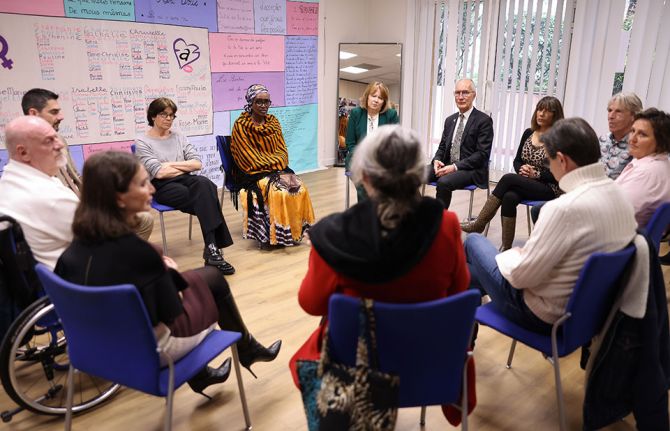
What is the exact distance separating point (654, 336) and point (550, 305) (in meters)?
0.35

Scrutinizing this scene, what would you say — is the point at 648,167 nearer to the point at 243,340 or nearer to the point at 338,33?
the point at 243,340

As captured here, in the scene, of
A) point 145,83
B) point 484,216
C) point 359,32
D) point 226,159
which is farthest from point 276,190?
point 359,32

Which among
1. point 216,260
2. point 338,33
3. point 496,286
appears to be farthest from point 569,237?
point 338,33

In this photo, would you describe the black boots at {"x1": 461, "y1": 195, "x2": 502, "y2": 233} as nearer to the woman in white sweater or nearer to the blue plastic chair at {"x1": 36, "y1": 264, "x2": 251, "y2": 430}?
the woman in white sweater

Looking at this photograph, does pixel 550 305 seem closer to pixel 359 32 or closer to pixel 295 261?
pixel 295 261

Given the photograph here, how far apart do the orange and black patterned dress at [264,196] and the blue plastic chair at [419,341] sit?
2.60 metres

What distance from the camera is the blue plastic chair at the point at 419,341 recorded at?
134 cm

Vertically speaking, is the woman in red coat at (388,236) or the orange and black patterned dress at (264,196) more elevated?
the woman in red coat at (388,236)

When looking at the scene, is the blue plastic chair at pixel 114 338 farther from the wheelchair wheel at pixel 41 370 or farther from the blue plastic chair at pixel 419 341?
the blue plastic chair at pixel 419 341

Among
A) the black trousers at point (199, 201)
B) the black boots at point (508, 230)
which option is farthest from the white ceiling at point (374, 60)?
the black trousers at point (199, 201)

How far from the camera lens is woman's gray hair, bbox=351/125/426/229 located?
1.40m

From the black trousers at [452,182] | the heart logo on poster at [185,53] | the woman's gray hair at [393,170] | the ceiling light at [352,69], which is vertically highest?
the heart logo on poster at [185,53]

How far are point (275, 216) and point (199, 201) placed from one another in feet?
2.05

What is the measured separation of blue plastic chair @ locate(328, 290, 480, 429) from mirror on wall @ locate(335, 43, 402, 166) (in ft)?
18.7
